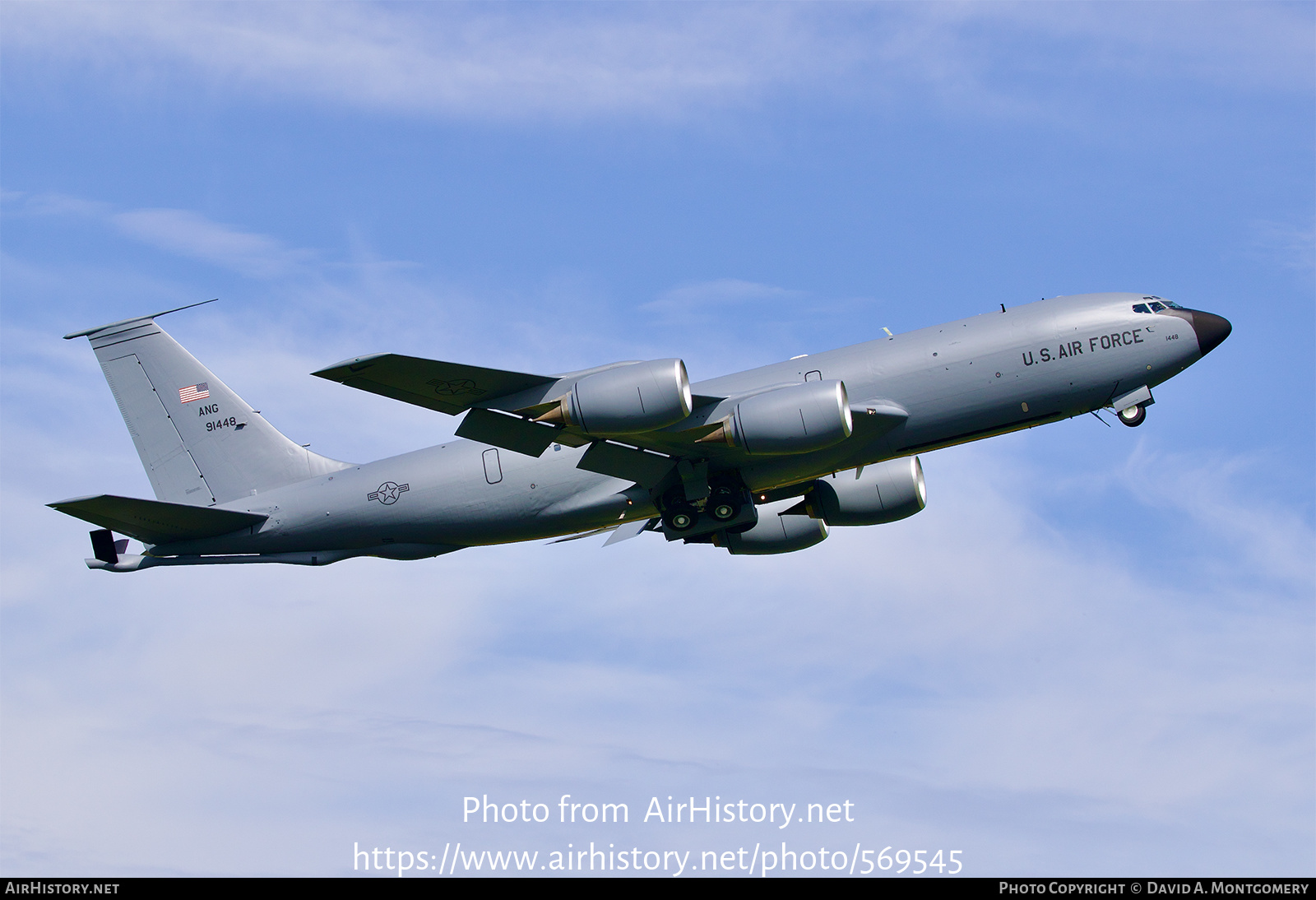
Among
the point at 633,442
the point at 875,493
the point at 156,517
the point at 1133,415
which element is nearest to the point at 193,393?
the point at 156,517

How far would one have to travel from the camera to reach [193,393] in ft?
132

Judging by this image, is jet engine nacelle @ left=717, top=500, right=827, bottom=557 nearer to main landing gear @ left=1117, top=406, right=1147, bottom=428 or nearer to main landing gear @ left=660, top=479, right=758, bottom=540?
main landing gear @ left=660, top=479, right=758, bottom=540

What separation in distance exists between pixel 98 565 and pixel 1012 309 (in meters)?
26.9

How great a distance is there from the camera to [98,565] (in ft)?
119

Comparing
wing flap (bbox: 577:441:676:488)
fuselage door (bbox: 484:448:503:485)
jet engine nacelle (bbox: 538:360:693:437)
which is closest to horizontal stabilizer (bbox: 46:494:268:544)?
fuselage door (bbox: 484:448:503:485)

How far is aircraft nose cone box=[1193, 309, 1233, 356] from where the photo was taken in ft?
105

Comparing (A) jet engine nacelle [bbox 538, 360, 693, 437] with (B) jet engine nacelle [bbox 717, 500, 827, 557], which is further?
(B) jet engine nacelle [bbox 717, 500, 827, 557]

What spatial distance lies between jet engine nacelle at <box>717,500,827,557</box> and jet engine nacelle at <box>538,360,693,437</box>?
443 inches

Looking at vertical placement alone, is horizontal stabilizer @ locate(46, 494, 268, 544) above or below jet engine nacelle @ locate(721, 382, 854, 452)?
below

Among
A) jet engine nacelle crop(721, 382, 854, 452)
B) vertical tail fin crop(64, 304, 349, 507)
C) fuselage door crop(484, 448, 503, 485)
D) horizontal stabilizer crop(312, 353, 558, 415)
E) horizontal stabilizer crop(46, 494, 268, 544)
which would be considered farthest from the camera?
vertical tail fin crop(64, 304, 349, 507)

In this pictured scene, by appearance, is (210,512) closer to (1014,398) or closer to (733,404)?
(733,404)

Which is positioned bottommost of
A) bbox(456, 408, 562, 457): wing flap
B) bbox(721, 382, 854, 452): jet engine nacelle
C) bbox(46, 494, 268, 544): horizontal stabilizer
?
bbox(46, 494, 268, 544): horizontal stabilizer

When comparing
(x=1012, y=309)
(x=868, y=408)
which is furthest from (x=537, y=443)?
(x=1012, y=309)
